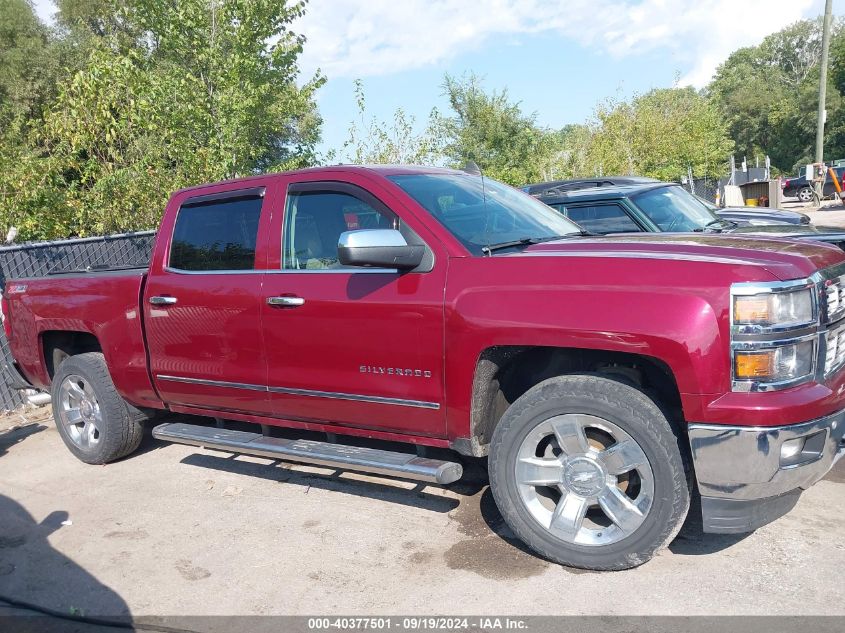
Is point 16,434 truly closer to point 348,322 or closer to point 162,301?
point 162,301

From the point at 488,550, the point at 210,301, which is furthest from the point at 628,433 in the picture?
the point at 210,301

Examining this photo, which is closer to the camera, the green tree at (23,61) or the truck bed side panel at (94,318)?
the truck bed side panel at (94,318)

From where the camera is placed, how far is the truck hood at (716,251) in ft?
10.8

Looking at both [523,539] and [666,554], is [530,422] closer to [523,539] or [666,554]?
[523,539]

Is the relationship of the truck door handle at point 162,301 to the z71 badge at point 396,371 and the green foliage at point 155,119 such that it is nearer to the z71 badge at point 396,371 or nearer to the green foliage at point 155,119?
the z71 badge at point 396,371

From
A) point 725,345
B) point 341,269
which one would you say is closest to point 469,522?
point 341,269

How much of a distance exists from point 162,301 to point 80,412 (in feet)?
4.96

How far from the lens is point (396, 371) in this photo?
403cm

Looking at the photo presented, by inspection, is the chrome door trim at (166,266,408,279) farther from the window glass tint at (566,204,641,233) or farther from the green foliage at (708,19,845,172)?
the green foliage at (708,19,845,172)

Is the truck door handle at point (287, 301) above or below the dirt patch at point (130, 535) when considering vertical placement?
above

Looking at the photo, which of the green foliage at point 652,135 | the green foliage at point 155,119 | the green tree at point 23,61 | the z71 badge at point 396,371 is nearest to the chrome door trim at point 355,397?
the z71 badge at point 396,371

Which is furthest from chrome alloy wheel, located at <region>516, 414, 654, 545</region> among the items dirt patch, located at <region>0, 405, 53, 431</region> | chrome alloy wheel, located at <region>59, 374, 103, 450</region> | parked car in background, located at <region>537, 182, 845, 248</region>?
dirt patch, located at <region>0, 405, 53, 431</region>

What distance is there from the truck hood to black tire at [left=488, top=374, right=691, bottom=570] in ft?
2.04

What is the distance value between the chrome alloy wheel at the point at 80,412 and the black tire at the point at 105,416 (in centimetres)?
3
